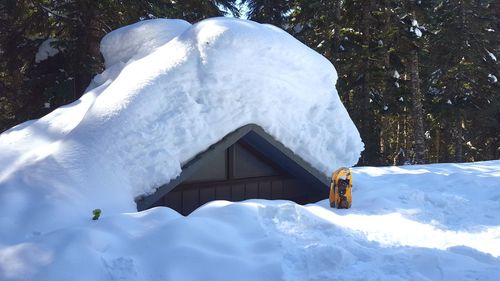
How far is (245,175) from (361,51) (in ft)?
32.7

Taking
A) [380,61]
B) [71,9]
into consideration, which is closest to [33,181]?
[71,9]

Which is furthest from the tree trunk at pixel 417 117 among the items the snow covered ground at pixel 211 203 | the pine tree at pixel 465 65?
the snow covered ground at pixel 211 203

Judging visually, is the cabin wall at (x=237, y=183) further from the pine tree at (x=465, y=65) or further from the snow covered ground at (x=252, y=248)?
the pine tree at (x=465, y=65)

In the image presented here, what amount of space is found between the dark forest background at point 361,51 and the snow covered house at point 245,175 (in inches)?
244

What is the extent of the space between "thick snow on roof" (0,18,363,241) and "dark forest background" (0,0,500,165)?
5015mm

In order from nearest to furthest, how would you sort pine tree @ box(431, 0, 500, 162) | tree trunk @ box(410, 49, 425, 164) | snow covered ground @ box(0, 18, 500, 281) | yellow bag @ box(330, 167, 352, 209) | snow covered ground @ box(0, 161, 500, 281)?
snow covered ground @ box(0, 161, 500, 281), snow covered ground @ box(0, 18, 500, 281), yellow bag @ box(330, 167, 352, 209), tree trunk @ box(410, 49, 425, 164), pine tree @ box(431, 0, 500, 162)

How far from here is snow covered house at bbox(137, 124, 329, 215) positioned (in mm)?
5668

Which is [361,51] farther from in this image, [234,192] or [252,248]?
[252,248]

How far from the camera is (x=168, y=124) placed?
16.7 feet

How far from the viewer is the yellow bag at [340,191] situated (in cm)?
620

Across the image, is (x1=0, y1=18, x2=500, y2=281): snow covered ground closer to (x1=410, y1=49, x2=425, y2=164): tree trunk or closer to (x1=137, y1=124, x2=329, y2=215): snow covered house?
(x1=137, y1=124, x2=329, y2=215): snow covered house

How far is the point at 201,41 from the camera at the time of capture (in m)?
5.61

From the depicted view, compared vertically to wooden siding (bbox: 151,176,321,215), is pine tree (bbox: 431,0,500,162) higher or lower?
higher

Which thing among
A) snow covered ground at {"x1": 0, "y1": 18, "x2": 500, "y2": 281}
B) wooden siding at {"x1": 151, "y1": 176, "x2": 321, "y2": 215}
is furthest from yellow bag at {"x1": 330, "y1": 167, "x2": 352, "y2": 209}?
wooden siding at {"x1": 151, "y1": 176, "x2": 321, "y2": 215}
